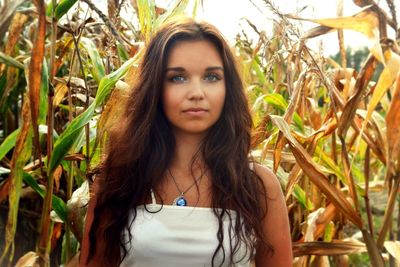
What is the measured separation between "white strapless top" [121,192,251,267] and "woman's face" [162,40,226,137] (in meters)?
0.14

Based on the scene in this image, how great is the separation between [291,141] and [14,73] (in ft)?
2.08

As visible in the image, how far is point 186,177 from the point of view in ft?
3.50

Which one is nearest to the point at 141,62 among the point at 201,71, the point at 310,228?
the point at 201,71

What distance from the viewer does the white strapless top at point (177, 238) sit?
98 centimetres

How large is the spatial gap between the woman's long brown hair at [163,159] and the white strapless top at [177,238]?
0.09 feet

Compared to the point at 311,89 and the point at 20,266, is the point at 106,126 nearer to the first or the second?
the point at 20,266

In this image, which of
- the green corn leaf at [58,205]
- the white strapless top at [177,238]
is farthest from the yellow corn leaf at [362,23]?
the green corn leaf at [58,205]

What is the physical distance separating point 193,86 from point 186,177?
0.16 metres

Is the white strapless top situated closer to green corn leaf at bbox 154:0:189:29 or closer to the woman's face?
the woman's face

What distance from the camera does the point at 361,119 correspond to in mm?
1449

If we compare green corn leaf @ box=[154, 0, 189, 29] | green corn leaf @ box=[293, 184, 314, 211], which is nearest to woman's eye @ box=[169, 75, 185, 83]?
green corn leaf @ box=[154, 0, 189, 29]

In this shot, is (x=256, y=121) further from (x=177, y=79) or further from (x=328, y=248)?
(x=177, y=79)

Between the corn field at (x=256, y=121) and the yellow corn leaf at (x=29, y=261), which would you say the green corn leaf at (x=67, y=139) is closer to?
the corn field at (x=256, y=121)

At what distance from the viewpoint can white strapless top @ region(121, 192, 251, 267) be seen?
984 millimetres
